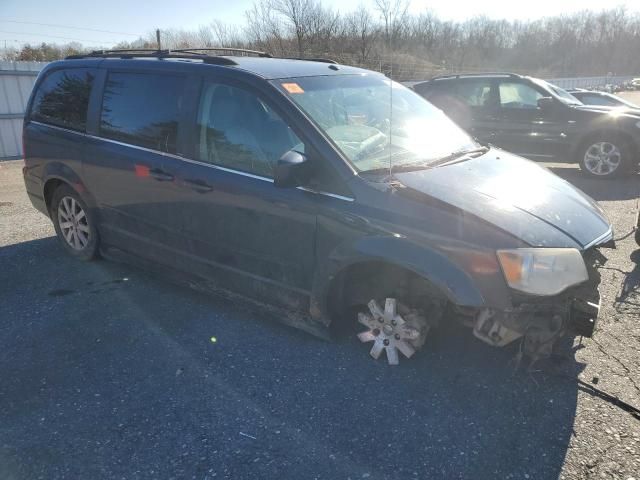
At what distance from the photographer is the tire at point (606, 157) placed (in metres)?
8.60

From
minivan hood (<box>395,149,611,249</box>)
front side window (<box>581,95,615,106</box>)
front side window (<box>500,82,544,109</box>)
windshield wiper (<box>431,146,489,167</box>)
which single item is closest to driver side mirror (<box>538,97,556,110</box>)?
front side window (<box>500,82,544,109</box>)

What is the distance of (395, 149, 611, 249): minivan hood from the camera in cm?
268

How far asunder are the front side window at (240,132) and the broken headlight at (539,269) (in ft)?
4.51

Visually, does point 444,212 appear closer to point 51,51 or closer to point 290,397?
point 290,397

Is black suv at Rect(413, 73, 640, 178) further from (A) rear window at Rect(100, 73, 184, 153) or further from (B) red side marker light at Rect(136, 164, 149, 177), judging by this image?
(B) red side marker light at Rect(136, 164, 149, 177)

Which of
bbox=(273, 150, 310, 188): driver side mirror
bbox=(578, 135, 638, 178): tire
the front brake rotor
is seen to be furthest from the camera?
bbox=(578, 135, 638, 178): tire

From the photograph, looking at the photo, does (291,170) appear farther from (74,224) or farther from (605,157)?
(605,157)

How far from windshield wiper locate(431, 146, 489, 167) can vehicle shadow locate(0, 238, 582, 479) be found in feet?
3.75

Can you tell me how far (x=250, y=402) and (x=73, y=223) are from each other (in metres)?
2.99

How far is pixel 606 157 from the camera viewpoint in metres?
8.75

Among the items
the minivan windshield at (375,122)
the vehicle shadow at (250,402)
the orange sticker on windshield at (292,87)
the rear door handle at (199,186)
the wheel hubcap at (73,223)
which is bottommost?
the vehicle shadow at (250,402)

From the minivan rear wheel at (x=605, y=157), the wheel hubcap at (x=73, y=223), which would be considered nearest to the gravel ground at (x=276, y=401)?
the wheel hubcap at (x=73, y=223)

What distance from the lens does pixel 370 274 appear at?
10.4 ft

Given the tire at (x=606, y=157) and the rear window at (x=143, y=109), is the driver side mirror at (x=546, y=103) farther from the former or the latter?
the rear window at (x=143, y=109)
